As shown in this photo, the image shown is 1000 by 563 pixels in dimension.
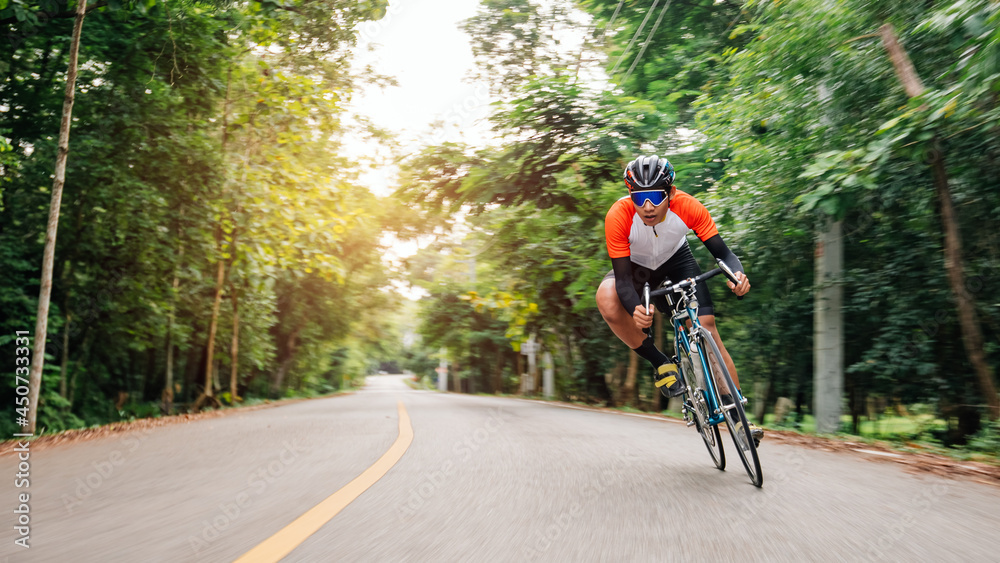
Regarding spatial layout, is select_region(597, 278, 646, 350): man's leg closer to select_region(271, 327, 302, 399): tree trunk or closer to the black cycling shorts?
the black cycling shorts

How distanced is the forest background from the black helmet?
101 inches

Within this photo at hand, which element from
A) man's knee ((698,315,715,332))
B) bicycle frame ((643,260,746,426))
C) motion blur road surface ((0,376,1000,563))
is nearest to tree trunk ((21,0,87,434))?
motion blur road surface ((0,376,1000,563))

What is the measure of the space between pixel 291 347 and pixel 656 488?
1142 inches

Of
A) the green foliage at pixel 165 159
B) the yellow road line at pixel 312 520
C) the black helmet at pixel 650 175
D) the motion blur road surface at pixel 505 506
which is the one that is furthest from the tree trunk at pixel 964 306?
the green foliage at pixel 165 159

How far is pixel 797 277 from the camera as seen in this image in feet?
35.1

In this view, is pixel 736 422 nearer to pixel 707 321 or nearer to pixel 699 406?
pixel 699 406

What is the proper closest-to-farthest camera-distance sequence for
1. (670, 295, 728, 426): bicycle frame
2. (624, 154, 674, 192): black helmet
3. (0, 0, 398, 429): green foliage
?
(670, 295, 728, 426): bicycle frame, (624, 154, 674, 192): black helmet, (0, 0, 398, 429): green foliage

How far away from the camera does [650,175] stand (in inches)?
182

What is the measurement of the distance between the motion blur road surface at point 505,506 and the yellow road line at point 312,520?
63 mm

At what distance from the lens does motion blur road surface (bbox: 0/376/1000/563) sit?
290cm

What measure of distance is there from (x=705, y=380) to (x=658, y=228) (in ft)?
3.61

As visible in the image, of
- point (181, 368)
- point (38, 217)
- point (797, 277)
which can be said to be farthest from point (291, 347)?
point (797, 277)

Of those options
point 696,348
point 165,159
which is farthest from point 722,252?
point 165,159

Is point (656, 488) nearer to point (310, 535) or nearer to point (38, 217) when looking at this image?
point (310, 535)
